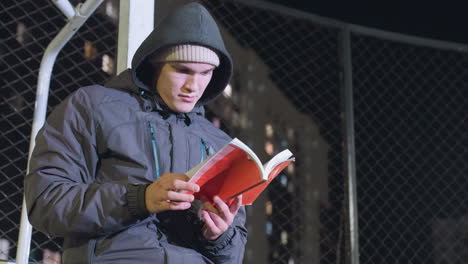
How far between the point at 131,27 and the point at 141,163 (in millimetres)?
513

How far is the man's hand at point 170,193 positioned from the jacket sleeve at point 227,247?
0.17 metres

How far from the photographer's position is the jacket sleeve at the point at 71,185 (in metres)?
0.87

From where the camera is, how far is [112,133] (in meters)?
0.97

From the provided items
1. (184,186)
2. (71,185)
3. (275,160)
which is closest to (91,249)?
(71,185)

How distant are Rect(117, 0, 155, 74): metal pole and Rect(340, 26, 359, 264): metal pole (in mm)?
888

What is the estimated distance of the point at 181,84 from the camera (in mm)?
1063

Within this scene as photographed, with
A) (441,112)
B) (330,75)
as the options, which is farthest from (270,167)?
(441,112)

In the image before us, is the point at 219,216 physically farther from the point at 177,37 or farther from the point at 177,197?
the point at 177,37

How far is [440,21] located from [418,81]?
525 millimetres

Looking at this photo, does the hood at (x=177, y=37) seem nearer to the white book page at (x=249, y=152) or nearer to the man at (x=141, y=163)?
the man at (x=141, y=163)

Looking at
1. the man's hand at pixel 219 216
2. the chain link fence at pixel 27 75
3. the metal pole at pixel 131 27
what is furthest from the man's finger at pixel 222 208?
the chain link fence at pixel 27 75

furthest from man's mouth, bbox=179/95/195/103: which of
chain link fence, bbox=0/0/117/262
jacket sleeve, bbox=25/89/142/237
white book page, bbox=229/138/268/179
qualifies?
chain link fence, bbox=0/0/117/262

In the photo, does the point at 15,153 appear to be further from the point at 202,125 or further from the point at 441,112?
the point at 202,125

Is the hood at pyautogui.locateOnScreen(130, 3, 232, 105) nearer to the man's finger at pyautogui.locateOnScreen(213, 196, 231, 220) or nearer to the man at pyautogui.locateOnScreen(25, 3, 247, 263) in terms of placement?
the man at pyautogui.locateOnScreen(25, 3, 247, 263)
